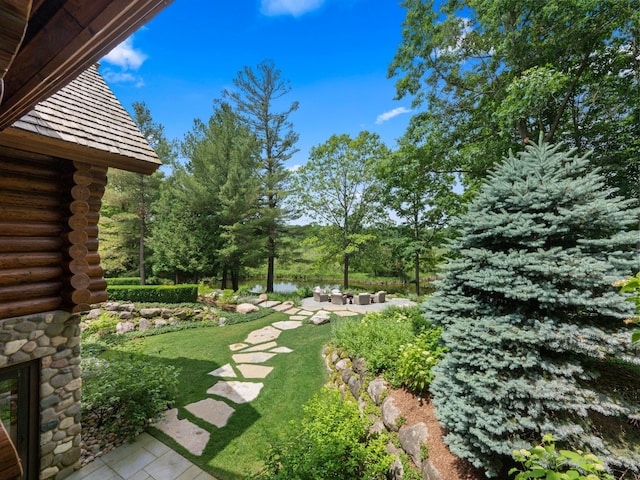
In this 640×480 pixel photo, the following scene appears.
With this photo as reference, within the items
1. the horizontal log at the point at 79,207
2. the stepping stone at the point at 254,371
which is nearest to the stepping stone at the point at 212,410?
A: the stepping stone at the point at 254,371

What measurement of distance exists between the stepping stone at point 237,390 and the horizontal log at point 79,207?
3.53 meters

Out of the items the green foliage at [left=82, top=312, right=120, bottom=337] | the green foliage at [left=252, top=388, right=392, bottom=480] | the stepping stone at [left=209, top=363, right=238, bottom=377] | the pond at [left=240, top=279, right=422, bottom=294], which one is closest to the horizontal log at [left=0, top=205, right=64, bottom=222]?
the green foliage at [left=252, top=388, right=392, bottom=480]

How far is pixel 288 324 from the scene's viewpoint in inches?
334

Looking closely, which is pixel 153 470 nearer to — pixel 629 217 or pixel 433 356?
pixel 433 356

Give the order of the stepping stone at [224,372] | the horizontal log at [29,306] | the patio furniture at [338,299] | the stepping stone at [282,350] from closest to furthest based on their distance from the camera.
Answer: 1. the horizontal log at [29,306]
2. the stepping stone at [224,372]
3. the stepping stone at [282,350]
4. the patio furniture at [338,299]

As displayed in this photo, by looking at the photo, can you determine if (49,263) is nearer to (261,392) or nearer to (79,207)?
(79,207)

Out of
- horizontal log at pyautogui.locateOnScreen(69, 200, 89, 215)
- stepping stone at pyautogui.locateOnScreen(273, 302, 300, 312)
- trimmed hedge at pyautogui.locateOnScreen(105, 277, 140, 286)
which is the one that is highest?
horizontal log at pyautogui.locateOnScreen(69, 200, 89, 215)

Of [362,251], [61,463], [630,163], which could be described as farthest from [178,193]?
[630,163]

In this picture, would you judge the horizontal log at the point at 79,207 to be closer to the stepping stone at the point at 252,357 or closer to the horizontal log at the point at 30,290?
the horizontal log at the point at 30,290

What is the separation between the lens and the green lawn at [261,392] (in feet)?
10.9

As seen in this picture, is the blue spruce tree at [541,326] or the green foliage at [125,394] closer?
the blue spruce tree at [541,326]

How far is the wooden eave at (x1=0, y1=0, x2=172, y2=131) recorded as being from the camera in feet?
3.15

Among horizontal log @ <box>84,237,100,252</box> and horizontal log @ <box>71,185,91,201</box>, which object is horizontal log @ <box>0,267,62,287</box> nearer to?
horizontal log @ <box>84,237,100,252</box>

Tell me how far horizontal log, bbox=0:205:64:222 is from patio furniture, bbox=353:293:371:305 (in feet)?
31.0
